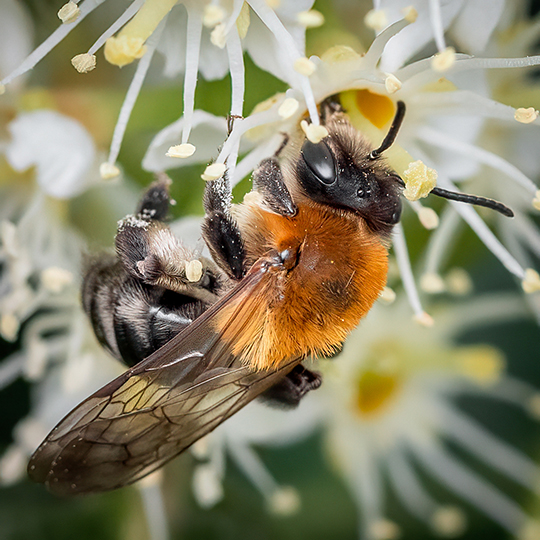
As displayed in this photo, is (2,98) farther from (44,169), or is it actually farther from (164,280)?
(164,280)

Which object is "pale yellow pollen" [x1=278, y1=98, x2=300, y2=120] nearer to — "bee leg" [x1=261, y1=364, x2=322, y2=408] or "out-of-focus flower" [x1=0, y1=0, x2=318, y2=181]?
"out-of-focus flower" [x1=0, y1=0, x2=318, y2=181]

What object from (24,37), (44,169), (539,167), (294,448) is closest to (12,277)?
(44,169)

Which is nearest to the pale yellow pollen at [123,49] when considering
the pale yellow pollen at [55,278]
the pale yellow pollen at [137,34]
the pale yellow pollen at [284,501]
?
the pale yellow pollen at [137,34]

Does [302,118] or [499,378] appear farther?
[499,378]

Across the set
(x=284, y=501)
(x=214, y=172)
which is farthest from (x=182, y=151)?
(x=284, y=501)

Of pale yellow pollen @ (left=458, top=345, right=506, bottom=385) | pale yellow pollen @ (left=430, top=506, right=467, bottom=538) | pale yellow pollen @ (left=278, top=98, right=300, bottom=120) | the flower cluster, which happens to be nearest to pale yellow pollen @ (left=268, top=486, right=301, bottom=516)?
the flower cluster
